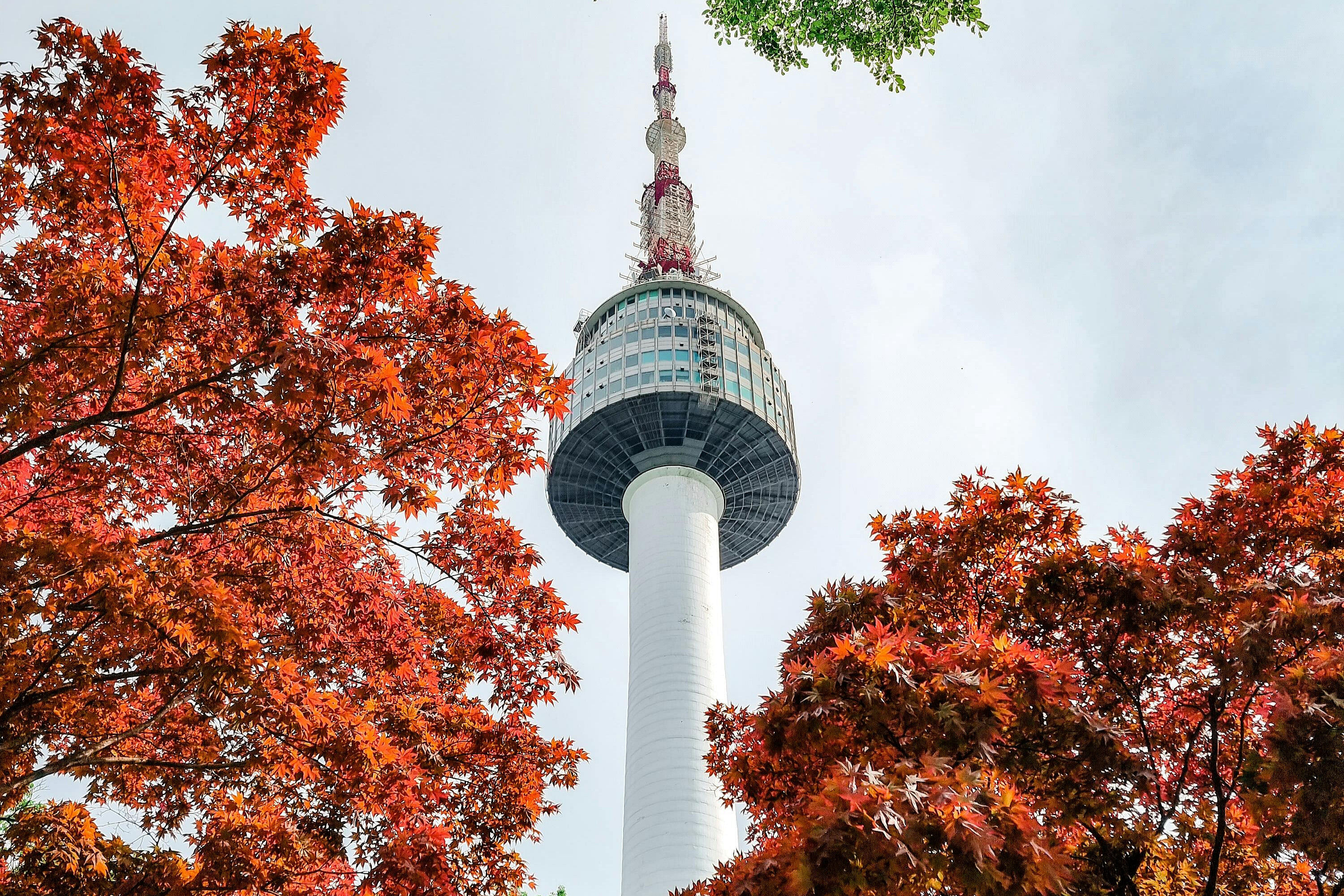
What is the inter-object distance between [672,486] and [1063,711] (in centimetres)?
5337

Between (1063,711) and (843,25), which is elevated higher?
(843,25)

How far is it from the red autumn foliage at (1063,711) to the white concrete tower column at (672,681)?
3769 cm

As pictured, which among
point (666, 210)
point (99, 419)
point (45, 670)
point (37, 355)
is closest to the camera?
point (99, 419)

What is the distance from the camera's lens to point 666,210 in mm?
77062

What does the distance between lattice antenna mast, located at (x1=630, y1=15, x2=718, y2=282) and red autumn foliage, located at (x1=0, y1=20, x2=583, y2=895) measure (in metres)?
61.2

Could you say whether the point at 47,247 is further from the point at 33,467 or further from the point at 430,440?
the point at 430,440

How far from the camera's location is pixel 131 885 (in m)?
9.66

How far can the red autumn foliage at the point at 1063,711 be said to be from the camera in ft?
22.1

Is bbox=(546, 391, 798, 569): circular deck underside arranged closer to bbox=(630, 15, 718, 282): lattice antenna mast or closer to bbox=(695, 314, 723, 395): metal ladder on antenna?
bbox=(695, 314, 723, 395): metal ladder on antenna

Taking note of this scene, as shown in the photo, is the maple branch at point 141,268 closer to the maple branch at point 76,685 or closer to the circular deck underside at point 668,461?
the maple branch at point 76,685

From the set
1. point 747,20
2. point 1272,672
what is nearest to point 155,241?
point 747,20

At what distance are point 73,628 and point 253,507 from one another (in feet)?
7.15

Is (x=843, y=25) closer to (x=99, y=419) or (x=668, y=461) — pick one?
(x=99, y=419)

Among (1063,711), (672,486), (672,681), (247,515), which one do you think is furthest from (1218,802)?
(672,486)
